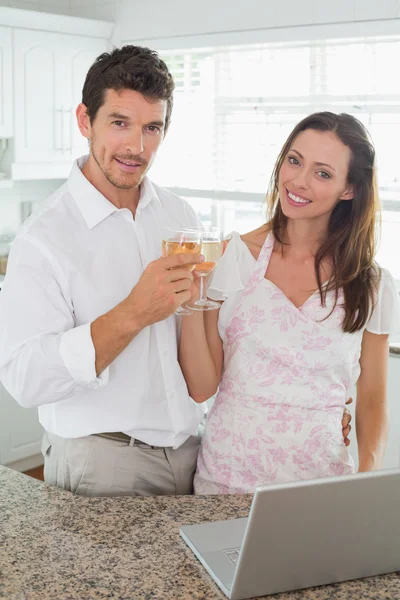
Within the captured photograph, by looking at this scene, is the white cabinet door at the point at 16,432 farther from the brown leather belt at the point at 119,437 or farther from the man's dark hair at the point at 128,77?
the man's dark hair at the point at 128,77

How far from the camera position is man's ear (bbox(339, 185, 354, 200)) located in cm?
198

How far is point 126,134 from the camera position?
5.79ft

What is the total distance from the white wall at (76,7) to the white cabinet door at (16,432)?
2.34 meters

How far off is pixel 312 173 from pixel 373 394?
2.04 feet

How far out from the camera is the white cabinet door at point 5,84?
392cm

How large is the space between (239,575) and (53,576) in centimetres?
32

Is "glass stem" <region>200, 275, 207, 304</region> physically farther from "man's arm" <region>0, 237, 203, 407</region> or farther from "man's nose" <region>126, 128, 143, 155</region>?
"man's nose" <region>126, 128, 143, 155</region>

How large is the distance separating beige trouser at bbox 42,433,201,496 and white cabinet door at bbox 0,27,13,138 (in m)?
2.55

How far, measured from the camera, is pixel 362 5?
3.43 metres

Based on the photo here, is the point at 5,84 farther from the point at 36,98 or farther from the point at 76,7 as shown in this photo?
the point at 76,7

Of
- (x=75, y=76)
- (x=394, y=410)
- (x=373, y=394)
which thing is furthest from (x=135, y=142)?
(x=75, y=76)

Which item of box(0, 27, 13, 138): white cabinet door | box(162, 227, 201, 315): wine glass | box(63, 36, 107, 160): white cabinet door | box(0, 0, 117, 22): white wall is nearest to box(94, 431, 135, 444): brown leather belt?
box(162, 227, 201, 315): wine glass

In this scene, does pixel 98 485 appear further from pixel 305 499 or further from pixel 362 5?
pixel 362 5

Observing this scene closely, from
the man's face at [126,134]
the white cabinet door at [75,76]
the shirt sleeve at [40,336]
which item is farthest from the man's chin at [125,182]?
the white cabinet door at [75,76]
